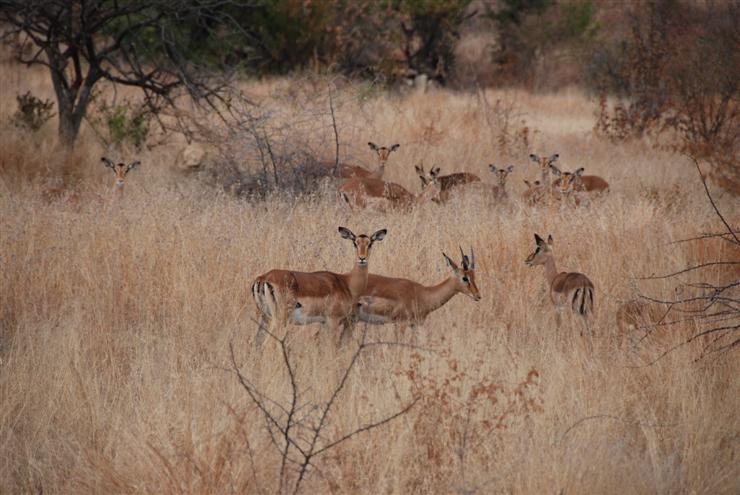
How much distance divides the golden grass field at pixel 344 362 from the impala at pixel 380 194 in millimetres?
224

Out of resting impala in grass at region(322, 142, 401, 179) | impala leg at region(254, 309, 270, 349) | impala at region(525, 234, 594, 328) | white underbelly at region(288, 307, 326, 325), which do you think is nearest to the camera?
impala leg at region(254, 309, 270, 349)

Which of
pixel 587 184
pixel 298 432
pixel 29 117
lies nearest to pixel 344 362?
Answer: pixel 298 432

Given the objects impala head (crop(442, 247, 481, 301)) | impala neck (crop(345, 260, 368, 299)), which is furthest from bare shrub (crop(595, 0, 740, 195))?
impala neck (crop(345, 260, 368, 299))

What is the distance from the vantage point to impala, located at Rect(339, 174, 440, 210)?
9344mm

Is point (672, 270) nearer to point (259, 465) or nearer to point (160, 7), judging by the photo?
point (259, 465)

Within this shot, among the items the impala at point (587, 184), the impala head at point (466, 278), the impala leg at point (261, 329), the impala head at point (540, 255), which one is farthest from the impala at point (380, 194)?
the impala leg at point (261, 329)

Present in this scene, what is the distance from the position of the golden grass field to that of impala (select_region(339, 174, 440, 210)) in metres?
0.22

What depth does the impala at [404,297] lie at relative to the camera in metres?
6.09

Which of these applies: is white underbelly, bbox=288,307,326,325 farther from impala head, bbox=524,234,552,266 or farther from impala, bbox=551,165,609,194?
impala, bbox=551,165,609,194

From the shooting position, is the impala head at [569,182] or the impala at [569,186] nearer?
the impala at [569,186]

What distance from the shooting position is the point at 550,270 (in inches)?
266

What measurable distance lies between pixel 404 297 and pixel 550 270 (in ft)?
4.03

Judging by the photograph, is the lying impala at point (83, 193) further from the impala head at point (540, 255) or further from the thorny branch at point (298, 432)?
the thorny branch at point (298, 432)

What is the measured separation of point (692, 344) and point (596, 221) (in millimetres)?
2863
